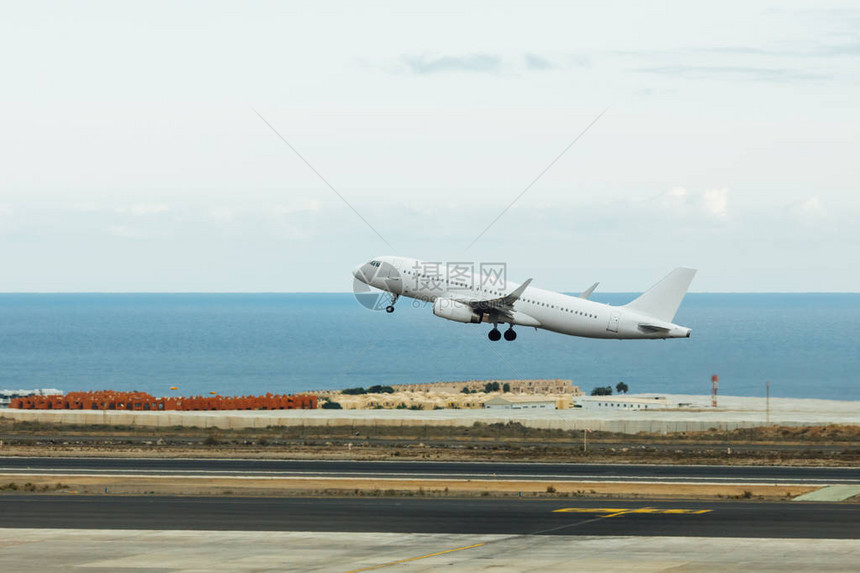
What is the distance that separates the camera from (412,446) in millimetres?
88562

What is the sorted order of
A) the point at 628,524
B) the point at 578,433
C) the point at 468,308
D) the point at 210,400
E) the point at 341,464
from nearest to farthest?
the point at 628,524 < the point at 341,464 < the point at 468,308 < the point at 578,433 < the point at 210,400

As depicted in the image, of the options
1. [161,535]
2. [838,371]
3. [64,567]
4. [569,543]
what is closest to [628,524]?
[569,543]

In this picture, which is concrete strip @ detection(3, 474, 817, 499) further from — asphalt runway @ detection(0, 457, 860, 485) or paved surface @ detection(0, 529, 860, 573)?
paved surface @ detection(0, 529, 860, 573)

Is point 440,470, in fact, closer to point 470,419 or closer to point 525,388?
point 470,419

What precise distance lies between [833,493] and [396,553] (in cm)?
3087

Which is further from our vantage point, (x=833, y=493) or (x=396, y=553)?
(x=833, y=493)

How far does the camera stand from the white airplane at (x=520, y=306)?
84000mm

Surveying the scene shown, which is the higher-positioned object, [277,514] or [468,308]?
[468,308]

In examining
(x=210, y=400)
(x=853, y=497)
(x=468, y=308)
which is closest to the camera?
(x=853, y=497)

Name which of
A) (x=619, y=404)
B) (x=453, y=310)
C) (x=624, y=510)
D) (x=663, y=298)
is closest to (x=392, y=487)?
(x=624, y=510)

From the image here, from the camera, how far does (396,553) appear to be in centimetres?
4497

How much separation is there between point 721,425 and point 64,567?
7370 centimetres

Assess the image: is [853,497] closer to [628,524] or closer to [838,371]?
[628,524]

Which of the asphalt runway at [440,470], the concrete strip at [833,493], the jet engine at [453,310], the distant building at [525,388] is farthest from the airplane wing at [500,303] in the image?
the distant building at [525,388]
